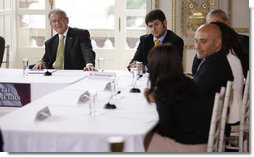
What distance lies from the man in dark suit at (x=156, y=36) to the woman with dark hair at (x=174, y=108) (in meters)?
1.72

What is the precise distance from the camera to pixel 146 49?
4.67 m

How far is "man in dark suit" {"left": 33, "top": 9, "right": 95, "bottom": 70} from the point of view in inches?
187

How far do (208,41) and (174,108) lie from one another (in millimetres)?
797

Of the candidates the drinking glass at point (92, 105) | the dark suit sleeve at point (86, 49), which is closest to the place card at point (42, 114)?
the drinking glass at point (92, 105)

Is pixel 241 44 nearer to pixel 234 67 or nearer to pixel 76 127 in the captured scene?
pixel 234 67

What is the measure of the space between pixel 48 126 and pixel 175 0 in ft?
13.4

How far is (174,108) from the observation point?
8.14ft

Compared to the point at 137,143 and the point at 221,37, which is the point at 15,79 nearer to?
the point at 221,37

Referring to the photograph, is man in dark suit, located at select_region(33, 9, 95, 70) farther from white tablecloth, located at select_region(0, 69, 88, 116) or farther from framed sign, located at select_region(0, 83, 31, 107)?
framed sign, located at select_region(0, 83, 31, 107)

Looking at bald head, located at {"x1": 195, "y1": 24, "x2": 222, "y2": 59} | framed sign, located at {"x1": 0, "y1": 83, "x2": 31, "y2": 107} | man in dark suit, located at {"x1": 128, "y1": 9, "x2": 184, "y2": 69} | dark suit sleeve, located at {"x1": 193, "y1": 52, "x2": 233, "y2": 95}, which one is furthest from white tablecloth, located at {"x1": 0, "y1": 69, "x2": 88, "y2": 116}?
dark suit sleeve, located at {"x1": 193, "y1": 52, "x2": 233, "y2": 95}

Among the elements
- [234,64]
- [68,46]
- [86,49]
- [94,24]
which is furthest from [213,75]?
[94,24]

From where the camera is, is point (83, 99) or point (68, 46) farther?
point (68, 46)

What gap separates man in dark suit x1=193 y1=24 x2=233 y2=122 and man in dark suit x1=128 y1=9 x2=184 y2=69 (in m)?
1.12

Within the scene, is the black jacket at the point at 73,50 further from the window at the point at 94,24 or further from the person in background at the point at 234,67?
the window at the point at 94,24
